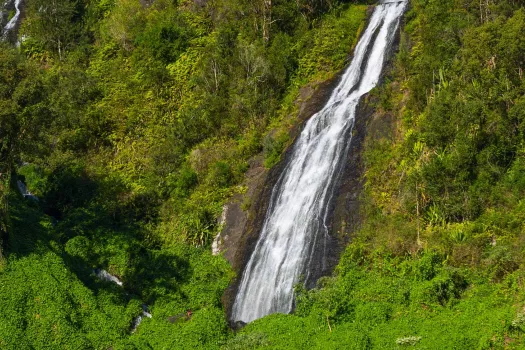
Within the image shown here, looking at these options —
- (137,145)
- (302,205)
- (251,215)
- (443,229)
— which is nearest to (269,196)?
(251,215)

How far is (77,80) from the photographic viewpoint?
37844 millimetres

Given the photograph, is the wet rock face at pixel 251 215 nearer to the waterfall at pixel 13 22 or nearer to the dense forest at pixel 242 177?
the dense forest at pixel 242 177

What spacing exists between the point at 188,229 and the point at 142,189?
4875mm

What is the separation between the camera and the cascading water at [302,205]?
24516 millimetres

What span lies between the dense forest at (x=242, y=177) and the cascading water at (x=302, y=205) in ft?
4.13

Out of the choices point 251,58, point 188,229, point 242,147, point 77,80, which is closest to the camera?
point 188,229

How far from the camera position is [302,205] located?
1058 inches

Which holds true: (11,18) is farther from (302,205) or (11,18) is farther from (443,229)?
(443,229)

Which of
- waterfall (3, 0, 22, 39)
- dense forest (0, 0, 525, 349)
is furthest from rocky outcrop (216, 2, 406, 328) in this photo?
waterfall (3, 0, 22, 39)

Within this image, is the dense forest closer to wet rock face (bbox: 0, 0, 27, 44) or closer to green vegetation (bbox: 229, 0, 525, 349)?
green vegetation (bbox: 229, 0, 525, 349)

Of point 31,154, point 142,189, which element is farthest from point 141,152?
point 31,154

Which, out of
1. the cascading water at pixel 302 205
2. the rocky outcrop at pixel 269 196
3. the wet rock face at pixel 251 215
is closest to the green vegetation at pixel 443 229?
the rocky outcrop at pixel 269 196

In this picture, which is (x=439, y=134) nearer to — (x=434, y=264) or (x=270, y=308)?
(x=434, y=264)

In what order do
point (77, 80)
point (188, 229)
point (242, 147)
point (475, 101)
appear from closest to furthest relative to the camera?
point (475, 101)
point (188, 229)
point (242, 147)
point (77, 80)
